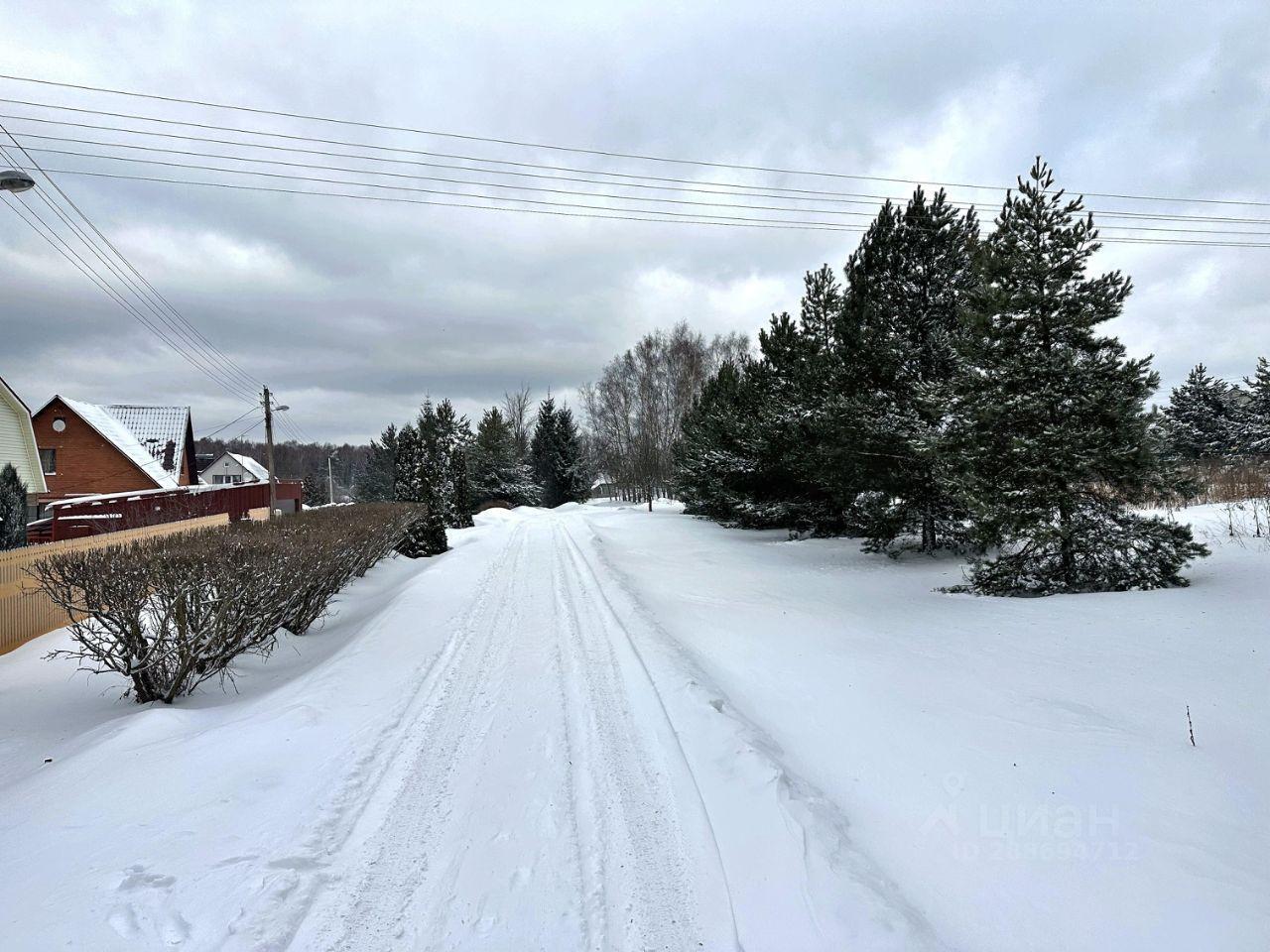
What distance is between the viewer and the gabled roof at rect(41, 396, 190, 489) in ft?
87.8

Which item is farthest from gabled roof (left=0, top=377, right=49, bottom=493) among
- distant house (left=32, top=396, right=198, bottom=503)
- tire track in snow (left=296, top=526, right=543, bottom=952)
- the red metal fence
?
tire track in snow (left=296, top=526, right=543, bottom=952)

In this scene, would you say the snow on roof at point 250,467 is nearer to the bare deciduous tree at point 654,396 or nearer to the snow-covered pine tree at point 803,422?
the bare deciduous tree at point 654,396

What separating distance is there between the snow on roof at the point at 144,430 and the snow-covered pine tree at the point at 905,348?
2892 cm

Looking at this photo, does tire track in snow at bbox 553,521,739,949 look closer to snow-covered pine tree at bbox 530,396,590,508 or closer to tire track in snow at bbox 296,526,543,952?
tire track in snow at bbox 296,526,543,952

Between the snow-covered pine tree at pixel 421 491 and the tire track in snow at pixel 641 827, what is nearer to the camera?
the tire track in snow at pixel 641 827

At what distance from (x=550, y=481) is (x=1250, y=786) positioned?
54.1 m

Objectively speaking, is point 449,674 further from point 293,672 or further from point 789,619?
point 789,619

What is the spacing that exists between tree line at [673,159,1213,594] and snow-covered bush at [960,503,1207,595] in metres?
0.02

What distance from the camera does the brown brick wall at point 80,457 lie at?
2638 centimetres

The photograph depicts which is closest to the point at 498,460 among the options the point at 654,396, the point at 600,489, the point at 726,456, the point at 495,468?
the point at 495,468

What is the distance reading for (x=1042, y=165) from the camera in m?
8.38

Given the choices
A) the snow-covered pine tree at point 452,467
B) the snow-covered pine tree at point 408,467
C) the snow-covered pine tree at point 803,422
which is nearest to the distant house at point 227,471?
the snow-covered pine tree at point 452,467

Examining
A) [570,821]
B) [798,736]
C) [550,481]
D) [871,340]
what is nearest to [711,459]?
[871,340]

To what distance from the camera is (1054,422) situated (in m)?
8.46
